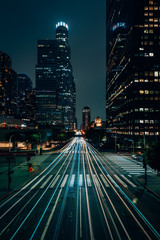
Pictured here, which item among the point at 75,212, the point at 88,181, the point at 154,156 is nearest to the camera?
the point at 75,212

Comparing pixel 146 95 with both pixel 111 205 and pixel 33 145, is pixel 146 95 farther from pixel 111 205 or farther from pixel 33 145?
pixel 111 205

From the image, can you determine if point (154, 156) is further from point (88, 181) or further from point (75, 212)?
point (75, 212)

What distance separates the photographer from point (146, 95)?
96688 mm

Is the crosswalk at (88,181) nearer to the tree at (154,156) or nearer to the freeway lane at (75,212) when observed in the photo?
the freeway lane at (75,212)

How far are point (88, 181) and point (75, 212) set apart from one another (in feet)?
26.2

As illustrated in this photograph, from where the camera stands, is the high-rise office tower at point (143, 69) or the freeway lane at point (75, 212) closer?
the freeway lane at point (75, 212)

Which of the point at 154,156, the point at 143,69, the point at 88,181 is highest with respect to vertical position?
the point at 143,69

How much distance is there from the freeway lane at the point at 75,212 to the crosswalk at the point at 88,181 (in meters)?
0.14

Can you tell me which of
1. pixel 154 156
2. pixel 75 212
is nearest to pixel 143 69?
pixel 154 156

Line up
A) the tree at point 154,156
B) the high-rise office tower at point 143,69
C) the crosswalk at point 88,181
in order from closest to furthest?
1. the tree at point 154,156
2. the crosswalk at point 88,181
3. the high-rise office tower at point 143,69

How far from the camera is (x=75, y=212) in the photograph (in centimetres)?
1308

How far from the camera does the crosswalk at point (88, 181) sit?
19.3 m

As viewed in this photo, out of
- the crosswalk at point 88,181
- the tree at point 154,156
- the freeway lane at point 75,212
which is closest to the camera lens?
the freeway lane at point 75,212

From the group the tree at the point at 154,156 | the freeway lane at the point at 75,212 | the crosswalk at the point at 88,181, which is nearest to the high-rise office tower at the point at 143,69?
the crosswalk at the point at 88,181
